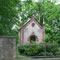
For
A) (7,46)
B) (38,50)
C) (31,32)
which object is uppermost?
(31,32)

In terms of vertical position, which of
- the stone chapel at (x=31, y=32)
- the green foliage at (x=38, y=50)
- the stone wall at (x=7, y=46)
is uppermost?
the stone chapel at (x=31, y=32)

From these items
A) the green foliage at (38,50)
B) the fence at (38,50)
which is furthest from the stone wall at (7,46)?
the green foliage at (38,50)

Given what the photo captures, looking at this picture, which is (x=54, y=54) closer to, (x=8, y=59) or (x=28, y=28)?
(x=8, y=59)

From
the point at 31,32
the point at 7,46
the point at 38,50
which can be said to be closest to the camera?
the point at 7,46

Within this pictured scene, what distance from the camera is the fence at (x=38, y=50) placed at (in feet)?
49.5

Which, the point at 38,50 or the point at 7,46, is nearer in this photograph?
the point at 7,46

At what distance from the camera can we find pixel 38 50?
15273 mm

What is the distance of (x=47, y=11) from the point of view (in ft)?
129

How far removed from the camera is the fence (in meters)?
15.1

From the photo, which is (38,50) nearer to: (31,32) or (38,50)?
(38,50)

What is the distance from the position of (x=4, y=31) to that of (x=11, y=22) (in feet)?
2.62

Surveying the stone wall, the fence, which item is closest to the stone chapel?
the fence

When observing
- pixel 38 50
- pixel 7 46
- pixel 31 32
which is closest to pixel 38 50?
pixel 38 50

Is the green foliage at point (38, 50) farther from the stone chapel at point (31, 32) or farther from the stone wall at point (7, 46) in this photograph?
the stone chapel at point (31, 32)
